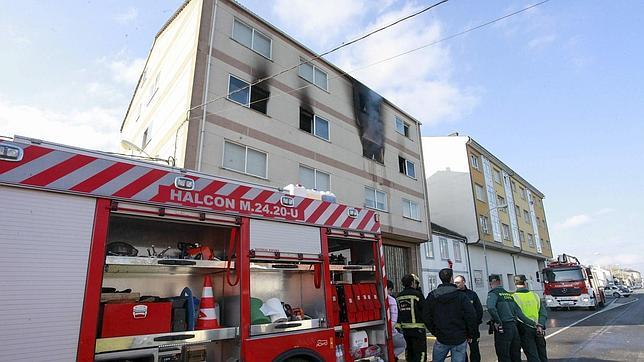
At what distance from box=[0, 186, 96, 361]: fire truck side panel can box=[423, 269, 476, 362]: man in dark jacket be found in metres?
4.33

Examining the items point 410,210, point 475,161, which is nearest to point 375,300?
point 410,210

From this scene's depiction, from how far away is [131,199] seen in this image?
138 inches

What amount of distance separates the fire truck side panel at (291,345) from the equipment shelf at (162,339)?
0.25 meters

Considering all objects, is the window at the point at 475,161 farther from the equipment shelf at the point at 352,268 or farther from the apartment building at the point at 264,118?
the equipment shelf at the point at 352,268

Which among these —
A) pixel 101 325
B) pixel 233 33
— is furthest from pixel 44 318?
pixel 233 33

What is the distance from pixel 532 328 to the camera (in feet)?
Result: 21.2

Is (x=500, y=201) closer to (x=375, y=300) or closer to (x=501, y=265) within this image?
(x=501, y=265)

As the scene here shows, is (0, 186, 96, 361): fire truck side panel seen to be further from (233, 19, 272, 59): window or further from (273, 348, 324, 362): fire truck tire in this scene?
(233, 19, 272, 59): window

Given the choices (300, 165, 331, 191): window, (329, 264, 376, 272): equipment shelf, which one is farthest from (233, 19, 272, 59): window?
(329, 264, 376, 272): equipment shelf

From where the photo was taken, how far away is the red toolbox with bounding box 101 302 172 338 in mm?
3277

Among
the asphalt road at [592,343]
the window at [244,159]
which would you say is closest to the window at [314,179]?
the window at [244,159]

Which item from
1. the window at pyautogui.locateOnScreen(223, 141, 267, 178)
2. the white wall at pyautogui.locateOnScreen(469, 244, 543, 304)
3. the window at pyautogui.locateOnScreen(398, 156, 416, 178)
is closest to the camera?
the window at pyautogui.locateOnScreen(223, 141, 267, 178)

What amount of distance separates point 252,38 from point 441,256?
17.3m

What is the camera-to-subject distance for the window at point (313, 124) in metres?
16.0
